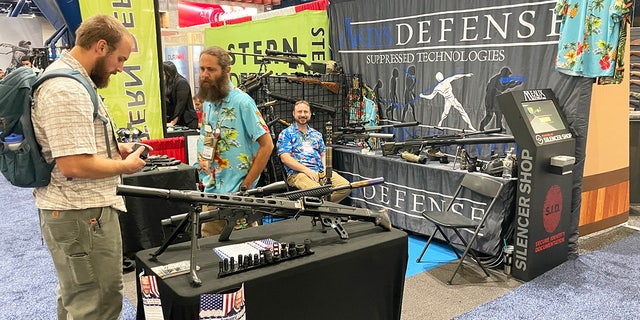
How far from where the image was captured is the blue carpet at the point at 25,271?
3047mm

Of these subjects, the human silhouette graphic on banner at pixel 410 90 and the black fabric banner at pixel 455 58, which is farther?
the human silhouette graphic on banner at pixel 410 90

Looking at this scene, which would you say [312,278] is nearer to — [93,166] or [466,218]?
[93,166]

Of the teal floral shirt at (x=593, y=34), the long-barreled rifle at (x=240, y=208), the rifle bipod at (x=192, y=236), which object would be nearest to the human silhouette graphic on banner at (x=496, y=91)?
the teal floral shirt at (x=593, y=34)

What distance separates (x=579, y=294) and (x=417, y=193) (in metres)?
1.52

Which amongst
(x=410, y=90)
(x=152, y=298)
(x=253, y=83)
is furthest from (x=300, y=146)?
(x=152, y=298)

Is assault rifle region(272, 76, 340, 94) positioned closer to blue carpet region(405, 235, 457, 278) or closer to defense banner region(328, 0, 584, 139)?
defense banner region(328, 0, 584, 139)

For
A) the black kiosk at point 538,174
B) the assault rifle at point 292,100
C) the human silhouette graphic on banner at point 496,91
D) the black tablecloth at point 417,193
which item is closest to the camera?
the black kiosk at point 538,174

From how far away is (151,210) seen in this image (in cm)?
360

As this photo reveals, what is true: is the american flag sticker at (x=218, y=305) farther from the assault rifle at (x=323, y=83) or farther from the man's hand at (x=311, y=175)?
the assault rifle at (x=323, y=83)

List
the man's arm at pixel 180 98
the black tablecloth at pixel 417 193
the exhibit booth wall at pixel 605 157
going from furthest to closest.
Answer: the man's arm at pixel 180 98 < the exhibit booth wall at pixel 605 157 < the black tablecloth at pixel 417 193

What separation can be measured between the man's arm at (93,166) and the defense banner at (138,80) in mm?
2773

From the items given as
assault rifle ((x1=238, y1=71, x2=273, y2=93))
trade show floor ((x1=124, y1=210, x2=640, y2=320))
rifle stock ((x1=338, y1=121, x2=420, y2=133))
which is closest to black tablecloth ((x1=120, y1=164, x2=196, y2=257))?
trade show floor ((x1=124, y1=210, x2=640, y2=320))

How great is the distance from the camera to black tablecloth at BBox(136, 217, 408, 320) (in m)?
1.56

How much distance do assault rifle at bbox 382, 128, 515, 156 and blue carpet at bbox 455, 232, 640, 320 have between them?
1054 mm
